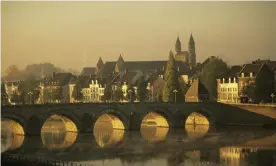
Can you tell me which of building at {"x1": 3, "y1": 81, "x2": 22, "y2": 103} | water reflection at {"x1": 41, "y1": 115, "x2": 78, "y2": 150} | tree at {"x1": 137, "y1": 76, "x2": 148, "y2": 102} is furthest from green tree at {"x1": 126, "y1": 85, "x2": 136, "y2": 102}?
water reflection at {"x1": 41, "y1": 115, "x2": 78, "y2": 150}

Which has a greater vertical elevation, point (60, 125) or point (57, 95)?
point (57, 95)

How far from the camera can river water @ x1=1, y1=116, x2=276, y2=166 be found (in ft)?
155

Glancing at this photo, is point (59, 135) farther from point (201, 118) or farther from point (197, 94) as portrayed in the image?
point (197, 94)

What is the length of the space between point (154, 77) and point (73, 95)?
44.7 ft

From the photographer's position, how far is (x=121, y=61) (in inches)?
4806

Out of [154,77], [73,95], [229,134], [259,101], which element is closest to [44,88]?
[73,95]

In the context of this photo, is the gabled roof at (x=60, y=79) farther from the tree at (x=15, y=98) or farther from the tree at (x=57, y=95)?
the tree at (x=15, y=98)

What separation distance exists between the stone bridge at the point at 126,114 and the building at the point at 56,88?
35643mm

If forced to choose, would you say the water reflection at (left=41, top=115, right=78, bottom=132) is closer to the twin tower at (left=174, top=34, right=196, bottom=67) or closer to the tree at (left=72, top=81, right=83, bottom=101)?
the tree at (left=72, top=81, right=83, bottom=101)

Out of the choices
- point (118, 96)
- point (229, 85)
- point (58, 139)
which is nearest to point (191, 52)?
point (118, 96)

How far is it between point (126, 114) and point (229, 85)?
81.6 feet

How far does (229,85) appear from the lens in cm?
8681

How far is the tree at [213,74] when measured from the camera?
90669mm

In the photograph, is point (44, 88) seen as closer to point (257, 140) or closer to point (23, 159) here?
point (257, 140)
